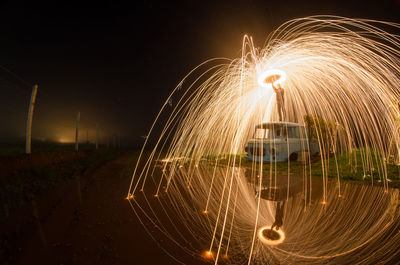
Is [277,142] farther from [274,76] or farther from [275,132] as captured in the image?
[274,76]

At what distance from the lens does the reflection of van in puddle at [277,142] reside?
9.77 metres

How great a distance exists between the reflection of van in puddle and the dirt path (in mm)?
7705

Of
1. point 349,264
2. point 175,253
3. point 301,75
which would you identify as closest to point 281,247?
point 349,264

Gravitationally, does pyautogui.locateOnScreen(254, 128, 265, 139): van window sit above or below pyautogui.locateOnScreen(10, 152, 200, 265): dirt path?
above

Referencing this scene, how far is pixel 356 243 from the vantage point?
2479 millimetres

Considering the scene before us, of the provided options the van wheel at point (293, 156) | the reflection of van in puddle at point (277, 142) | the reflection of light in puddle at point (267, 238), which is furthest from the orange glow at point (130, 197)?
the van wheel at point (293, 156)

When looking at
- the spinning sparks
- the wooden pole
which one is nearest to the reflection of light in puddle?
the spinning sparks

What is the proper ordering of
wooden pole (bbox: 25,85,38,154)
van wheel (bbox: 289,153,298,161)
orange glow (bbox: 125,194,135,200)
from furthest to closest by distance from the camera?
van wheel (bbox: 289,153,298,161) < wooden pole (bbox: 25,85,38,154) < orange glow (bbox: 125,194,135,200)

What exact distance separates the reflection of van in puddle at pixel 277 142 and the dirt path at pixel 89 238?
770cm

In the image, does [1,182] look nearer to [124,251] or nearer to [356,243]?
[124,251]

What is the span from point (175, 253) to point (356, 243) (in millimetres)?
2597

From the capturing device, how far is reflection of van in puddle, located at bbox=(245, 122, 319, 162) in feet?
32.1

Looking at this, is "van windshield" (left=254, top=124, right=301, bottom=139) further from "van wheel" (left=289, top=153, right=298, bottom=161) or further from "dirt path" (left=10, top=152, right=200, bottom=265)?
"dirt path" (left=10, top=152, right=200, bottom=265)

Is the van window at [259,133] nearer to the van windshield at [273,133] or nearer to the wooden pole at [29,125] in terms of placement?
the van windshield at [273,133]
